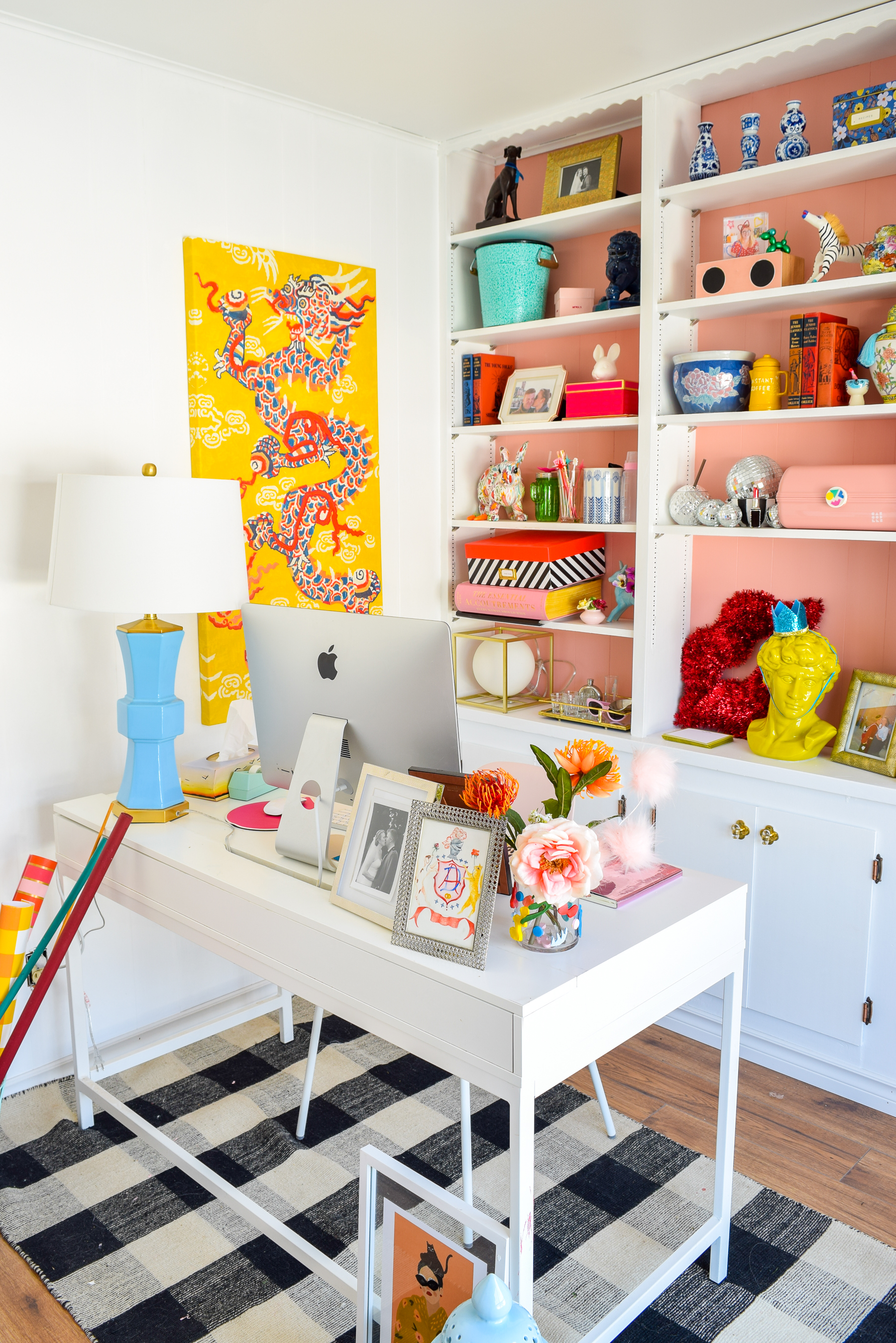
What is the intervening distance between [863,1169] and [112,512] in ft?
6.77

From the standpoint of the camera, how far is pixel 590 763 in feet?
5.03

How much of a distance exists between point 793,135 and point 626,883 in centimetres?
183

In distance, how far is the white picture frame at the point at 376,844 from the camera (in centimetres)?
159

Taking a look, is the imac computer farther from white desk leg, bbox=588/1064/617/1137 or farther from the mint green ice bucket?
the mint green ice bucket

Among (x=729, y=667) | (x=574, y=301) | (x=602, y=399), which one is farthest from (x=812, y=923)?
(x=574, y=301)

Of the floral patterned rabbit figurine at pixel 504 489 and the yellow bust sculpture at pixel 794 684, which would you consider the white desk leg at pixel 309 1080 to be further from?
the floral patterned rabbit figurine at pixel 504 489

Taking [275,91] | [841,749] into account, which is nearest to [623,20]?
[275,91]

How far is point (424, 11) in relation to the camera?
2.18 metres

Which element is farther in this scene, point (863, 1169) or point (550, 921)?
point (863, 1169)

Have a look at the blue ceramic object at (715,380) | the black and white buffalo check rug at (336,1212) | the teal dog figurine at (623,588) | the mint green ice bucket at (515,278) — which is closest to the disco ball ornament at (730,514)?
the blue ceramic object at (715,380)

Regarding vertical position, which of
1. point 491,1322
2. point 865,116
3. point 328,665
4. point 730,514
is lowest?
point 491,1322

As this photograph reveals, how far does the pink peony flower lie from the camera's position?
137 centimetres

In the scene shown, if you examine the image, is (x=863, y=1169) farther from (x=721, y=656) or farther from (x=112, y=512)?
(x=112, y=512)

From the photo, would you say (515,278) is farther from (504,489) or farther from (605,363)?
(504,489)
